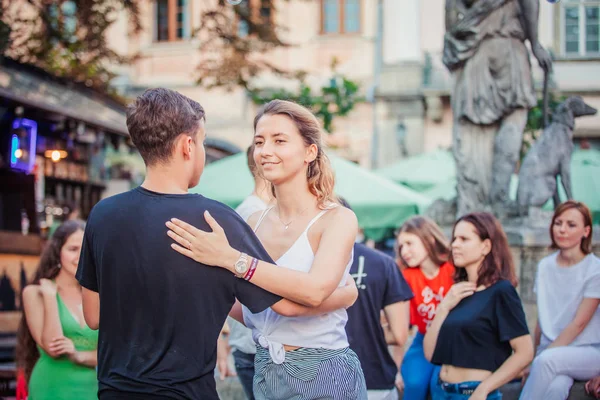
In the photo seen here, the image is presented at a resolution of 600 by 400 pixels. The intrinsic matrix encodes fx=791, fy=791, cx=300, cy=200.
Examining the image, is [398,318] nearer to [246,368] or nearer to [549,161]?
[246,368]

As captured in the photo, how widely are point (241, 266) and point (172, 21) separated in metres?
24.2

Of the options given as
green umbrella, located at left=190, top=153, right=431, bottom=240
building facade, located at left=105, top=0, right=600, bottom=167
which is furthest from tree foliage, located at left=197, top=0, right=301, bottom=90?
building facade, located at left=105, top=0, right=600, bottom=167

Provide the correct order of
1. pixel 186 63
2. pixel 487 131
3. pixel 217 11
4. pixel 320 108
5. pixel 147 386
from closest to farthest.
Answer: pixel 147 386 < pixel 487 131 < pixel 217 11 < pixel 320 108 < pixel 186 63

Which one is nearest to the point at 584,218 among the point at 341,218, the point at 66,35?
the point at 341,218

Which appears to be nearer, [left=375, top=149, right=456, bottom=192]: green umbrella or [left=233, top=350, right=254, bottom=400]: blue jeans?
[left=233, top=350, right=254, bottom=400]: blue jeans

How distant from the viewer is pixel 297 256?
2902 mm

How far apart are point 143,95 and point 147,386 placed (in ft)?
3.16

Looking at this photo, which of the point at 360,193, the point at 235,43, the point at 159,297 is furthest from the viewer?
the point at 235,43

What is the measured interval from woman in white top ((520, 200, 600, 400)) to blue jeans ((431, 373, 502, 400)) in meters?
0.41

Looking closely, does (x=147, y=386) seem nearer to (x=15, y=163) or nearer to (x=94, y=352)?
(x=94, y=352)

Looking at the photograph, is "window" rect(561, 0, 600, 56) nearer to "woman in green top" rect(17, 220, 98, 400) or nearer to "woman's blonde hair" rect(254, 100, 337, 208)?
"woman in green top" rect(17, 220, 98, 400)

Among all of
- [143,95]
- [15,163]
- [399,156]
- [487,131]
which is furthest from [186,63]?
[143,95]

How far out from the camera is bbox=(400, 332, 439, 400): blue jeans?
4801 millimetres

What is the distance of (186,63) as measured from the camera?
82.8 ft
